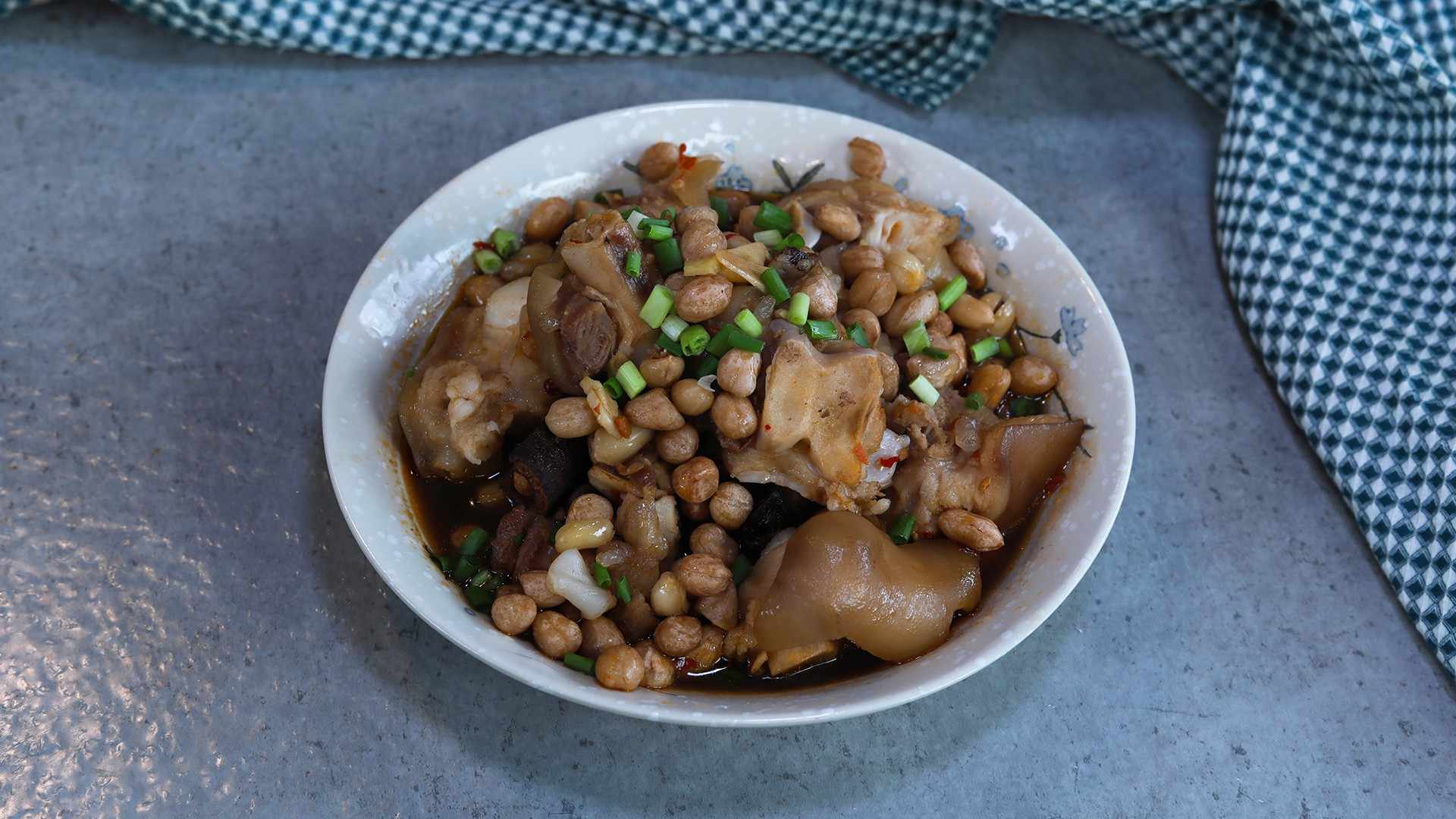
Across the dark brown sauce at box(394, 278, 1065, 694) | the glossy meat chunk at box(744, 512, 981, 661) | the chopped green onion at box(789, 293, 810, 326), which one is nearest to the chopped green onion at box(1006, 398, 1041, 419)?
the dark brown sauce at box(394, 278, 1065, 694)

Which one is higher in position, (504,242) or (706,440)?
(504,242)

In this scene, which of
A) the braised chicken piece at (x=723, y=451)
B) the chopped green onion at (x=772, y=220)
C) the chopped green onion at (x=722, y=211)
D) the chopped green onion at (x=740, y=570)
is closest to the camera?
the braised chicken piece at (x=723, y=451)

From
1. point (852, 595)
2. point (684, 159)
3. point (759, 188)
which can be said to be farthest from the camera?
point (759, 188)

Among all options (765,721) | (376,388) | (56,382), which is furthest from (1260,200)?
(56,382)

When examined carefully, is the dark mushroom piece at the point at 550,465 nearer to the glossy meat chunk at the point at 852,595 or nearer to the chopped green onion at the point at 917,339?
the glossy meat chunk at the point at 852,595

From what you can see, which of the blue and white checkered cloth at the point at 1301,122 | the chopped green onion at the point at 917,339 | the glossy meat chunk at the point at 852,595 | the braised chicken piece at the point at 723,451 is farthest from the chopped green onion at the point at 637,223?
the blue and white checkered cloth at the point at 1301,122

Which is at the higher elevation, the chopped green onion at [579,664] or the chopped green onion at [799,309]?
the chopped green onion at [799,309]

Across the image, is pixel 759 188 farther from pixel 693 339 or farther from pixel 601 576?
pixel 601 576

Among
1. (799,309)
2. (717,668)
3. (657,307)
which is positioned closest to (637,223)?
(657,307)
